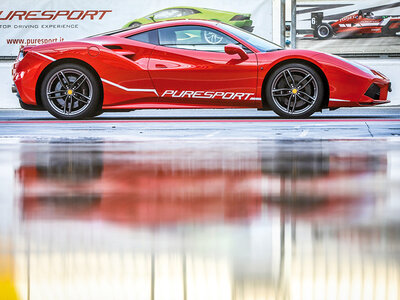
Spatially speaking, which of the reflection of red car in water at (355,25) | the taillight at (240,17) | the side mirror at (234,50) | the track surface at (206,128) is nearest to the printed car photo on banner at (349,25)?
the reflection of red car in water at (355,25)

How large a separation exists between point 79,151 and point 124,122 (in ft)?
11.8

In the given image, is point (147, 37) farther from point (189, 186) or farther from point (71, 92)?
point (189, 186)

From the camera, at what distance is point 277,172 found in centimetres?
547

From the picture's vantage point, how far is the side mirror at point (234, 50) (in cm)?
1025

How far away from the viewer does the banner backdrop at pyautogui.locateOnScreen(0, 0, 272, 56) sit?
53.5 ft

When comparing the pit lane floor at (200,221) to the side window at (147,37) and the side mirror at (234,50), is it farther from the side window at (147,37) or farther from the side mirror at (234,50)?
the side window at (147,37)

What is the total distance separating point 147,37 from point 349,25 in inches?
268

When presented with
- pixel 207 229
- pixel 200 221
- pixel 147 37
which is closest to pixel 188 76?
pixel 147 37

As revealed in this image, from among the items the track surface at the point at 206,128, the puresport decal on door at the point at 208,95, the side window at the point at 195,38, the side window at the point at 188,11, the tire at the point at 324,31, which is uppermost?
the side window at the point at 188,11

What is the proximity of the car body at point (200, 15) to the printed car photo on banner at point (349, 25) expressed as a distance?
1065 mm

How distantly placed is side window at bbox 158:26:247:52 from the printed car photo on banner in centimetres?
602

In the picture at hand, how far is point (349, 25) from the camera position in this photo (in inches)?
647

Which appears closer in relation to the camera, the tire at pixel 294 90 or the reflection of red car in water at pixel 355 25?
the tire at pixel 294 90

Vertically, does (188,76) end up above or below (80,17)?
below
